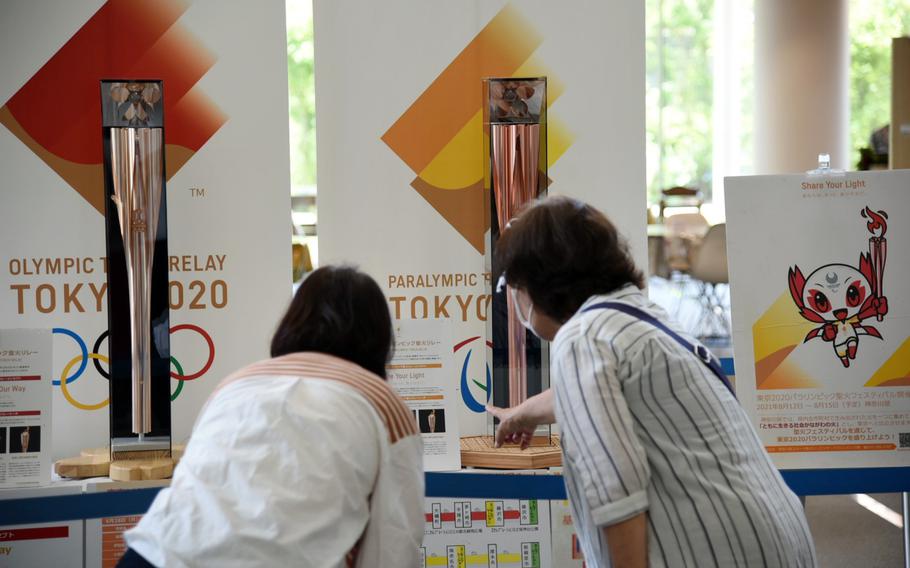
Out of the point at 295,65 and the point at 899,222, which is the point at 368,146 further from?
the point at 295,65

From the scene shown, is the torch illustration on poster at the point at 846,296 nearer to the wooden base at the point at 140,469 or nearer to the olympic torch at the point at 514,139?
the olympic torch at the point at 514,139

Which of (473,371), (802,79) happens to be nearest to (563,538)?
(473,371)

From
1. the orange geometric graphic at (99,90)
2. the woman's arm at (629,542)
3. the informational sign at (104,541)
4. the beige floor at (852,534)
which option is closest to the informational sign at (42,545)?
the informational sign at (104,541)

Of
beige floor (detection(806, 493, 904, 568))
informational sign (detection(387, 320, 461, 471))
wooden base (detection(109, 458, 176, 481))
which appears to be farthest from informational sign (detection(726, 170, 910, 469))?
wooden base (detection(109, 458, 176, 481))

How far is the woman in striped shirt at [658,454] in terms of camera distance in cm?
159

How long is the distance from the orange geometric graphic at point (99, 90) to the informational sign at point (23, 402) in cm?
53

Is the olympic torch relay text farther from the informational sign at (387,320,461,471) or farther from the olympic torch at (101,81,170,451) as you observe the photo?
the informational sign at (387,320,461,471)

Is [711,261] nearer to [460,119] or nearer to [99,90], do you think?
[460,119]

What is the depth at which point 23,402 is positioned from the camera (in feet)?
9.39

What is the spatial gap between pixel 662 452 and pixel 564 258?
0.37 meters

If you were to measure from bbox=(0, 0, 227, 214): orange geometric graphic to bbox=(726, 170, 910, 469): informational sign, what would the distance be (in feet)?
5.56

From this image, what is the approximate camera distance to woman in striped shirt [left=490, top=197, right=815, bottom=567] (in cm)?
159

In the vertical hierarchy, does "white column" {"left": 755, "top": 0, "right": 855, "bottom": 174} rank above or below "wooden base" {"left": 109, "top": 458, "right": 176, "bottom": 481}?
above

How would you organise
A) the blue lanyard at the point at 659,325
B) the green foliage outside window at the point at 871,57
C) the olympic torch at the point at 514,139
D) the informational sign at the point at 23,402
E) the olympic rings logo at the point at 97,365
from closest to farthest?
the blue lanyard at the point at 659,325 < the informational sign at the point at 23,402 < the olympic torch at the point at 514,139 < the olympic rings logo at the point at 97,365 < the green foliage outside window at the point at 871,57
